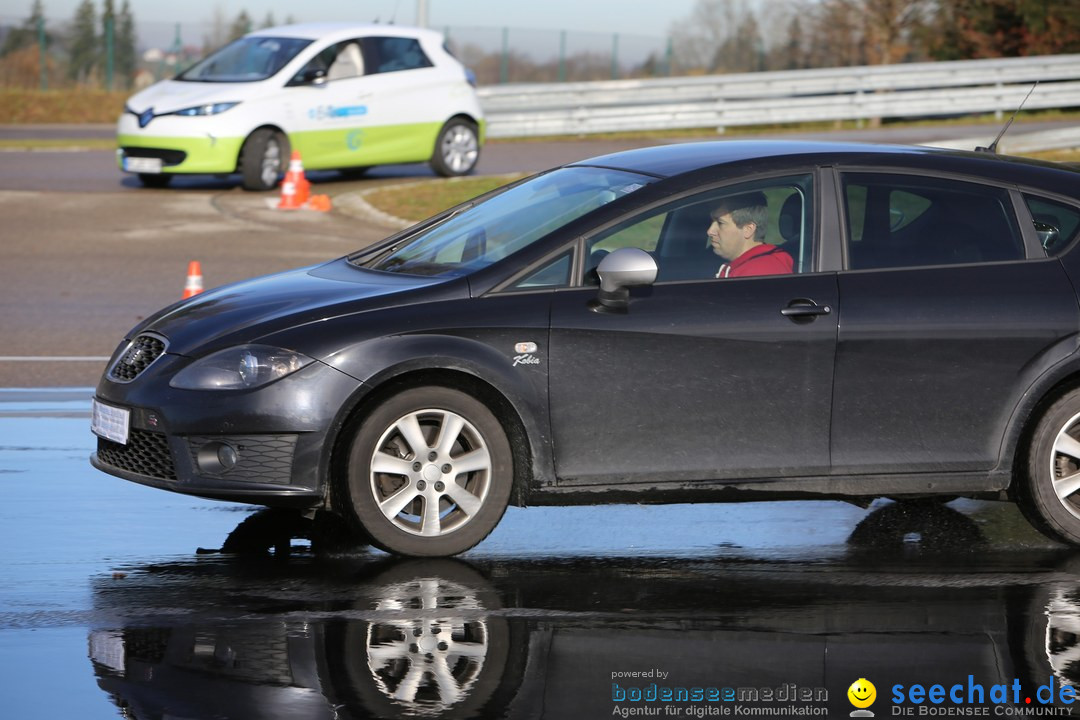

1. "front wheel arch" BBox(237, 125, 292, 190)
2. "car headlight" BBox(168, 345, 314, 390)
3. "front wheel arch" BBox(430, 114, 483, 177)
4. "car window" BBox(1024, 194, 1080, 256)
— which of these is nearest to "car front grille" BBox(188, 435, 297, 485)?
"car headlight" BBox(168, 345, 314, 390)

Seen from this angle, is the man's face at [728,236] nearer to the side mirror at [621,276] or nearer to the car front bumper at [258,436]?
the side mirror at [621,276]

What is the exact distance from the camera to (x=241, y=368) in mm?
6371

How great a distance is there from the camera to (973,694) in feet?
16.6

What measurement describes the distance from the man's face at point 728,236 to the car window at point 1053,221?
123 centimetres

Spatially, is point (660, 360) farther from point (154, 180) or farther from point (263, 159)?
point (154, 180)

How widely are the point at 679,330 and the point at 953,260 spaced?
1.22m

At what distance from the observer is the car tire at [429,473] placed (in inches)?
252

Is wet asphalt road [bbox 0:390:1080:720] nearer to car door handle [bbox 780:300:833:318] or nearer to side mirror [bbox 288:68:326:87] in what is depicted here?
car door handle [bbox 780:300:833:318]

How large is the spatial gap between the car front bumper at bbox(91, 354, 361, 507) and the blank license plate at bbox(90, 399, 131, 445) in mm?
211

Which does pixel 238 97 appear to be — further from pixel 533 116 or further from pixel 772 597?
pixel 772 597

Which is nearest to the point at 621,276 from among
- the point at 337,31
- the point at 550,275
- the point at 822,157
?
the point at 550,275

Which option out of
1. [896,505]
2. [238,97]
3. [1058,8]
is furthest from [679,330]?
[1058,8]

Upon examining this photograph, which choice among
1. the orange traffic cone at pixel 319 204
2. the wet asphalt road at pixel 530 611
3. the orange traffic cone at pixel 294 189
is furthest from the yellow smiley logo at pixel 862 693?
the orange traffic cone at pixel 319 204

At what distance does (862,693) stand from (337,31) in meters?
17.5
